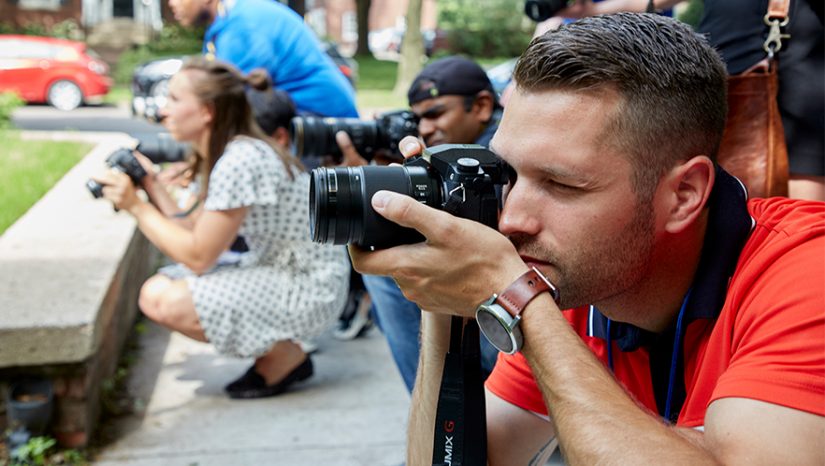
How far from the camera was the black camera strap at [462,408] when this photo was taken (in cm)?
198

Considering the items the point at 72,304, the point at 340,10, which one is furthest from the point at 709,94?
the point at 340,10

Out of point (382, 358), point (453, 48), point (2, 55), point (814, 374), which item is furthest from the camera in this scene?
point (453, 48)

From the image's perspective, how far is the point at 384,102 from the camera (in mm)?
17844

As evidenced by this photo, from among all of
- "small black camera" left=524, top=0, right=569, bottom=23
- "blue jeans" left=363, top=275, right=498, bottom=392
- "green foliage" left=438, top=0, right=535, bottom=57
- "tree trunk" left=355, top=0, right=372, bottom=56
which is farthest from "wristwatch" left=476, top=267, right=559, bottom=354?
"green foliage" left=438, top=0, right=535, bottom=57

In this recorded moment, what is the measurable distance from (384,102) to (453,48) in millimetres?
17897

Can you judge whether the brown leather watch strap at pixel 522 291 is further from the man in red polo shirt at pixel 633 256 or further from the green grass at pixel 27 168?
the green grass at pixel 27 168

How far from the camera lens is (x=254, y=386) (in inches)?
163

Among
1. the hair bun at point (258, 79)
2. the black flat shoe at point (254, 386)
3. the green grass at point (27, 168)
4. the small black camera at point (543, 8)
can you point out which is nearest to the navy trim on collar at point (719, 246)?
the small black camera at point (543, 8)

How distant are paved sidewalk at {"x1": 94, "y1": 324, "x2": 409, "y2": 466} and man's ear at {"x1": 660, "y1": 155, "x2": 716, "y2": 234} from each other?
2.03 m

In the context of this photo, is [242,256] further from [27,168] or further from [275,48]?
[27,168]

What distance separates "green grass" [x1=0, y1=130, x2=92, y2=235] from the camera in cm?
617

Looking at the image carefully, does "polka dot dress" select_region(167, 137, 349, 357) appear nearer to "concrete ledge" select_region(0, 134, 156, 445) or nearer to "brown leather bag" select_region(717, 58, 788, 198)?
"concrete ledge" select_region(0, 134, 156, 445)

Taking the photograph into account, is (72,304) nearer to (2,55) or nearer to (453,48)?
(2,55)

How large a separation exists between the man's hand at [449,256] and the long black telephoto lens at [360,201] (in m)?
0.03
